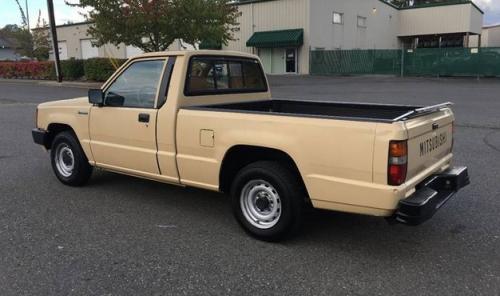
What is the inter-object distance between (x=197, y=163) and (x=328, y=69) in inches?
1228

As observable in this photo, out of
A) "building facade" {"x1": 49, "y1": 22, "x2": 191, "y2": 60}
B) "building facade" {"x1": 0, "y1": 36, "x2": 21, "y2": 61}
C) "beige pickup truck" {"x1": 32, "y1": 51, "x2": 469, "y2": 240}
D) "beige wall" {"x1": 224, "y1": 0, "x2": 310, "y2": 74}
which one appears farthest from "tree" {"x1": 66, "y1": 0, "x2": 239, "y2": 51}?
"building facade" {"x1": 0, "y1": 36, "x2": 21, "y2": 61}

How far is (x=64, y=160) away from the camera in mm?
6293

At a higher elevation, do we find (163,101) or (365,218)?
(163,101)

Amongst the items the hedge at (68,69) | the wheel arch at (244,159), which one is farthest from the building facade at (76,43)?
the wheel arch at (244,159)

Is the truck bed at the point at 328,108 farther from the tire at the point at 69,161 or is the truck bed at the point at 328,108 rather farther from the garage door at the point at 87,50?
the garage door at the point at 87,50

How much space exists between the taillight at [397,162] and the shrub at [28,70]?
105 feet

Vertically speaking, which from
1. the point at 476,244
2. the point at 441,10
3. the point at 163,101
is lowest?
the point at 476,244

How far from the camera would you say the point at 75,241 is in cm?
435

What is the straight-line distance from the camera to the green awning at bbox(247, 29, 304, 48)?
33.8 meters

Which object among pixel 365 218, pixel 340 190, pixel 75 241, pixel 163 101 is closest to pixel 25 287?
pixel 75 241

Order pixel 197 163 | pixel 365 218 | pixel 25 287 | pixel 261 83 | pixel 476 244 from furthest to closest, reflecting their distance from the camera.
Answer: pixel 261 83
pixel 365 218
pixel 197 163
pixel 476 244
pixel 25 287

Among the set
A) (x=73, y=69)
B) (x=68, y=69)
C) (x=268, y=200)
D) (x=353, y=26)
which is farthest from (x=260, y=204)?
(x=353, y=26)

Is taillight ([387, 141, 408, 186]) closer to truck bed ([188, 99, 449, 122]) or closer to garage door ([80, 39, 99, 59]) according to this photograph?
truck bed ([188, 99, 449, 122])

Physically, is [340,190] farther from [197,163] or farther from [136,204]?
[136,204]
